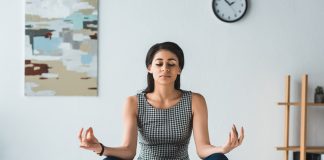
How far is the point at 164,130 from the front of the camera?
1635 mm

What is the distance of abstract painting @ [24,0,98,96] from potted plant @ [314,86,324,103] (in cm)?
153

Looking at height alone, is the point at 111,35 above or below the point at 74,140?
above

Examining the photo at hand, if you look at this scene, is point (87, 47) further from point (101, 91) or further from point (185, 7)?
point (185, 7)

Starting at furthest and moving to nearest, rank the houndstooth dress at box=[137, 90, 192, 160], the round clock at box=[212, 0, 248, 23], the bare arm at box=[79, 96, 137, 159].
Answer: the round clock at box=[212, 0, 248, 23]
the houndstooth dress at box=[137, 90, 192, 160]
the bare arm at box=[79, 96, 137, 159]

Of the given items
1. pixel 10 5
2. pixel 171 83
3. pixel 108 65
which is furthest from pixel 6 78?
pixel 171 83

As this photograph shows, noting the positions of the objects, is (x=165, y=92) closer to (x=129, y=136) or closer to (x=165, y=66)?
(x=165, y=66)

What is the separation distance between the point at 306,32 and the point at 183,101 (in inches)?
62.9

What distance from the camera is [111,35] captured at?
276cm

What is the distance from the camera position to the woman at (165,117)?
164 cm

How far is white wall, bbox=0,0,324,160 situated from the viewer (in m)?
2.72

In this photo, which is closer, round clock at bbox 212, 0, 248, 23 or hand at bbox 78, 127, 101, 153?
hand at bbox 78, 127, 101, 153

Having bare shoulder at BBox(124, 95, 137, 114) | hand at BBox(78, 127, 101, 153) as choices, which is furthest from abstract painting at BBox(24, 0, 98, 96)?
hand at BBox(78, 127, 101, 153)

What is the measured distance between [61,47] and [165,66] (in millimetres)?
1301

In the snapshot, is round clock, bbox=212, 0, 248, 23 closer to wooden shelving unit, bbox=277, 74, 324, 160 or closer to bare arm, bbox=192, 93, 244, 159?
wooden shelving unit, bbox=277, 74, 324, 160
